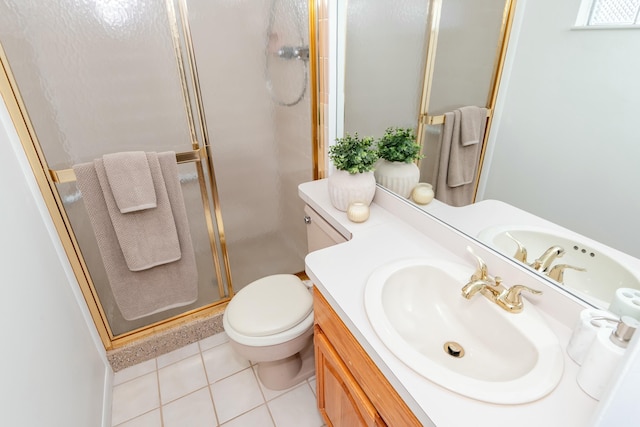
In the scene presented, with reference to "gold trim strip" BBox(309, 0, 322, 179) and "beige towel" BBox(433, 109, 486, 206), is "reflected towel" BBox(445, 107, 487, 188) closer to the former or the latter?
"beige towel" BBox(433, 109, 486, 206)

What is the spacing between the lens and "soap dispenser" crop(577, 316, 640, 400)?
1.76ft

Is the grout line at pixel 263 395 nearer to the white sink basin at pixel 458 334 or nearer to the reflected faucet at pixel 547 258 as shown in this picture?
the white sink basin at pixel 458 334

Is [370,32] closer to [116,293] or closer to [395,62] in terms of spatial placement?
[395,62]

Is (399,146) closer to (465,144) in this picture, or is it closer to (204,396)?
(465,144)

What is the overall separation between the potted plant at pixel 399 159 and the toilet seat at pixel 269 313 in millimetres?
622

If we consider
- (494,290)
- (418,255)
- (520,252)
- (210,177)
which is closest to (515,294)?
(494,290)

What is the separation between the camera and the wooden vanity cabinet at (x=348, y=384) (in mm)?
716

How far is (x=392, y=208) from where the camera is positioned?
4.34 ft

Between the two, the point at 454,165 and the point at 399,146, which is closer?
the point at 454,165

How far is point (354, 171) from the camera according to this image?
1.24m

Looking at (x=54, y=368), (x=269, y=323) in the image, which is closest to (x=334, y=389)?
(x=269, y=323)

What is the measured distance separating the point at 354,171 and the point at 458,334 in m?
0.66

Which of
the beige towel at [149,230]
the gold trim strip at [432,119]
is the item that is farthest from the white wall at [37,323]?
the gold trim strip at [432,119]

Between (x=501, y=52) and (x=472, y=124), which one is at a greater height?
(x=501, y=52)
